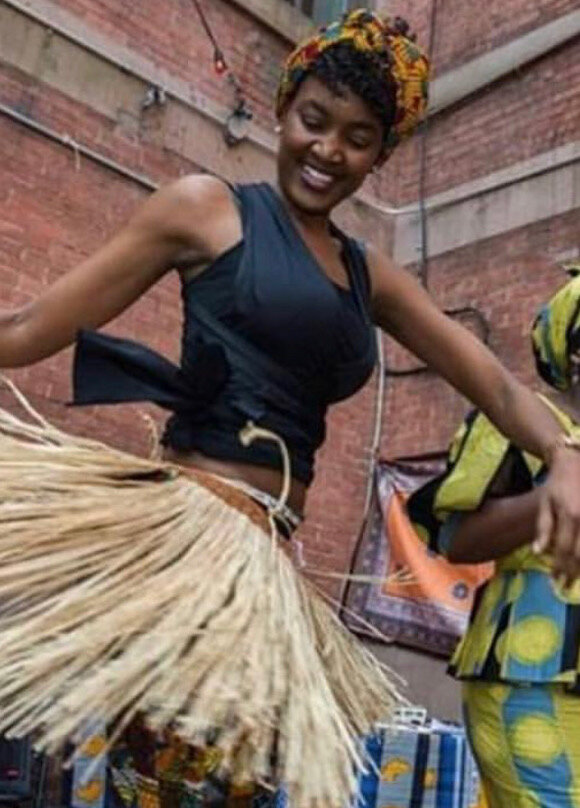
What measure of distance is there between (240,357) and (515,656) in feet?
2.16

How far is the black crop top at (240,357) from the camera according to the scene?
1593 millimetres

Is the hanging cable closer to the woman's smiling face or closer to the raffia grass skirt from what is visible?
the woman's smiling face

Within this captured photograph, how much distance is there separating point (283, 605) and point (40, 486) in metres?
0.34

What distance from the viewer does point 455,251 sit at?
6.32 m

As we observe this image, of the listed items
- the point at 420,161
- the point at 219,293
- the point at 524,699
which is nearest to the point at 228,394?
the point at 219,293

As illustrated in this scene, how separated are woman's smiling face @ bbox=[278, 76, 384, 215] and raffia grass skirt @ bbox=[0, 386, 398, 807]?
0.46 meters

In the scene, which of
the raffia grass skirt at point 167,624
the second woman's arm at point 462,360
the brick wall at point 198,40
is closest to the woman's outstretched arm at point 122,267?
the raffia grass skirt at point 167,624

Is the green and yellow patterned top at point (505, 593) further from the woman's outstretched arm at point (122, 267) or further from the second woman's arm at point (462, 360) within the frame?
the woman's outstretched arm at point (122, 267)

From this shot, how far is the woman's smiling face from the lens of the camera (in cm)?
170

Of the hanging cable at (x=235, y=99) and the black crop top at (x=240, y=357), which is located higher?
the hanging cable at (x=235, y=99)

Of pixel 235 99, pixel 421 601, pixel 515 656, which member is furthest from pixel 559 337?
pixel 235 99

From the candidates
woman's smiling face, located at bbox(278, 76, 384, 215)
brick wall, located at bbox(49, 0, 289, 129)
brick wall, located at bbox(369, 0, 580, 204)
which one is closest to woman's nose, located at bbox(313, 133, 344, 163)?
woman's smiling face, located at bbox(278, 76, 384, 215)

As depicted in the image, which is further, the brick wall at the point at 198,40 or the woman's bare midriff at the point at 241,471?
the brick wall at the point at 198,40

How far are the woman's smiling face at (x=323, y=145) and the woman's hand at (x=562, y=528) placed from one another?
0.53 metres
